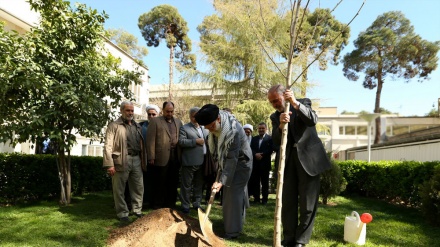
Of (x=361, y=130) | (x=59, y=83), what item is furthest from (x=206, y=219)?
(x=361, y=130)

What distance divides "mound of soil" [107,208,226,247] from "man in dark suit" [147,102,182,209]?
176 centimetres

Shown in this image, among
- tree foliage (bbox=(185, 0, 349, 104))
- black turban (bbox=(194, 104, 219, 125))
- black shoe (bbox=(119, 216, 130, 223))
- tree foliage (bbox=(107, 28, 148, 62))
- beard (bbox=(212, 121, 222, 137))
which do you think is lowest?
black shoe (bbox=(119, 216, 130, 223))

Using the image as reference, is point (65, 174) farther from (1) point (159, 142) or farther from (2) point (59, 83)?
(1) point (159, 142)

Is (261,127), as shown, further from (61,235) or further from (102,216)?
(61,235)

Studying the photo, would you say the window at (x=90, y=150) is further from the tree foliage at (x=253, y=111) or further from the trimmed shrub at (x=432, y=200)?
the trimmed shrub at (x=432, y=200)

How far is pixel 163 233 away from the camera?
4.20 metres

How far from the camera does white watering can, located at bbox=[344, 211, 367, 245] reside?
14.7 ft

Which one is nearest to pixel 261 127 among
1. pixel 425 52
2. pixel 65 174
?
pixel 65 174

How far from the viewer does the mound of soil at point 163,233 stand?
4098 millimetres

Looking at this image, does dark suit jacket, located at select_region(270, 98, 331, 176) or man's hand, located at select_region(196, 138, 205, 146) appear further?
man's hand, located at select_region(196, 138, 205, 146)

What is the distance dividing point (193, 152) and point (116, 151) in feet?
4.50

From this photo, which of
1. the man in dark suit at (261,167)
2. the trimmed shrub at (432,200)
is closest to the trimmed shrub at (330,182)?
the man in dark suit at (261,167)

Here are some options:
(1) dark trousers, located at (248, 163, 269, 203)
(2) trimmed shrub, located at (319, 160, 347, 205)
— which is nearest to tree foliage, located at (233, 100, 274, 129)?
(1) dark trousers, located at (248, 163, 269, 203)

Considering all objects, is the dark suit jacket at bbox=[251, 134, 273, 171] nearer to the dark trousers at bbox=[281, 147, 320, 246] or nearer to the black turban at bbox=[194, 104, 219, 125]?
the dark trousers at bbox=[281, 147, 320, 246]
